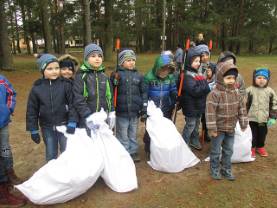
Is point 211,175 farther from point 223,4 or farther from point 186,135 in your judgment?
point 223,4

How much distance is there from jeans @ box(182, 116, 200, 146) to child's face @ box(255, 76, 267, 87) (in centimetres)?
100

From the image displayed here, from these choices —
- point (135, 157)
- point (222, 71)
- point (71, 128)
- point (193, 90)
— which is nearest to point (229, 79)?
point (222, 71)

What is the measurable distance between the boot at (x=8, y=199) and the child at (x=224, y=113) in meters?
2.32

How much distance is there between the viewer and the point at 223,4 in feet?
115

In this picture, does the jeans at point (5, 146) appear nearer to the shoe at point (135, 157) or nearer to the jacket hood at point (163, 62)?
the shoe at point (135, 157)

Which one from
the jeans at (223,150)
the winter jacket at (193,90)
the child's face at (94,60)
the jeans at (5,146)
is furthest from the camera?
the winter jacket at (193,90)

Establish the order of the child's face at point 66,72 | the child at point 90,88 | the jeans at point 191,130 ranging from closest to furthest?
1. the child at point 90,88
2. the child's face at point 66,72
3. the jeans at point 191,130

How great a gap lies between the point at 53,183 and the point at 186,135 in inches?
91.8

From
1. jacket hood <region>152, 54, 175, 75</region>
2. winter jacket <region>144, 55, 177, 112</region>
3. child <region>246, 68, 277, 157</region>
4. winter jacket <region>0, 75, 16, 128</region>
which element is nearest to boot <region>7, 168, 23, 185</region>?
Answer: winter jacket <region>0, 75, 16, 128</region>

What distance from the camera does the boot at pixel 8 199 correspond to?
3.52m

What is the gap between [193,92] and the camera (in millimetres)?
4605

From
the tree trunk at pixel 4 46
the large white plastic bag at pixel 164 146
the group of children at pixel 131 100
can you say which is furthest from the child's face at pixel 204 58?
the tree trunk at pixel 4 46

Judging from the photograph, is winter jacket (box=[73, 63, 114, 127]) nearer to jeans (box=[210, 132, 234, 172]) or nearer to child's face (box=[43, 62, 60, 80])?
child's face (box=[43, 62, 60, 80])

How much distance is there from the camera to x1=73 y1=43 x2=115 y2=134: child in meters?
3.80
